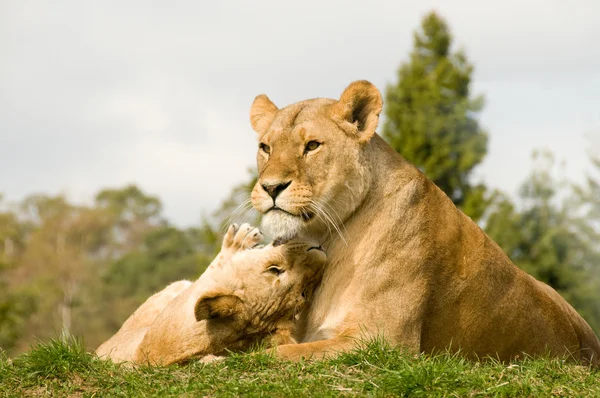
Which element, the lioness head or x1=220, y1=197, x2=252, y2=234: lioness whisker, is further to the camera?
x1=220, y1=197, x2=252, y2=234: lioness whisker

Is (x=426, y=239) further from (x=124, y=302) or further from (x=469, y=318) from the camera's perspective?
(x=124, y=302)

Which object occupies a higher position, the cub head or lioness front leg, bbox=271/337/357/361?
the cub head

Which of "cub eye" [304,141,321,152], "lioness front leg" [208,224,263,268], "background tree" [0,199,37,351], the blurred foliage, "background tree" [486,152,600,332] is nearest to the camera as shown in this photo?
"cub eye" [304,141,321,152]

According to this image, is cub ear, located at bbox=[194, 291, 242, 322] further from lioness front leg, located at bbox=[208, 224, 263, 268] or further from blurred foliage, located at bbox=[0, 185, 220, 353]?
blurred foliage, located at bbox=[0, 185, 220, 353]

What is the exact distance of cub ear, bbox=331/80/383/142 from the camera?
21.8 feet

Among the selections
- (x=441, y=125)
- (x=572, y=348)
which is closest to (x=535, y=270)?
(x=441, y=125)

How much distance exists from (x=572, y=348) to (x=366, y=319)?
2184 mm

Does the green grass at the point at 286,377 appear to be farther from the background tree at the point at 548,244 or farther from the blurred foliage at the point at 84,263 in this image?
the blurred foliage at the point at 84,263

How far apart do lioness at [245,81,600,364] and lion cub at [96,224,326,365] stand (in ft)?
0.53

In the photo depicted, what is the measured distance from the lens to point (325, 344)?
6.24 metres

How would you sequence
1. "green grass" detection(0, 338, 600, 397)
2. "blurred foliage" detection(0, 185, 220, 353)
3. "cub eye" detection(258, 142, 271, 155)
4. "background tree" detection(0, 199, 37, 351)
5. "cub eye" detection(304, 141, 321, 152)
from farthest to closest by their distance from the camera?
"blurred foliage" detection(0, 185, 220, 353) < "background tree" detection(0, 199, 37, 351) < "cub eye" detection(258, 142, 271, 155) < "cub eye" detection(304, 141, 321, 152) < "green grass" detection(0, 338, 600, 397)

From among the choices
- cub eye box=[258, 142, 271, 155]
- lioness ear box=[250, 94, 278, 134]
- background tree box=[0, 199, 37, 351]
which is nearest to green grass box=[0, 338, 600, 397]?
cub eye box=[258, 142, 271, 155]

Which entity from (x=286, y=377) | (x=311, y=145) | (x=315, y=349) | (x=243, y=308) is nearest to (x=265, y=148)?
(x=311, y=145)

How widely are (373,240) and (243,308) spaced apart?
1030 mm
